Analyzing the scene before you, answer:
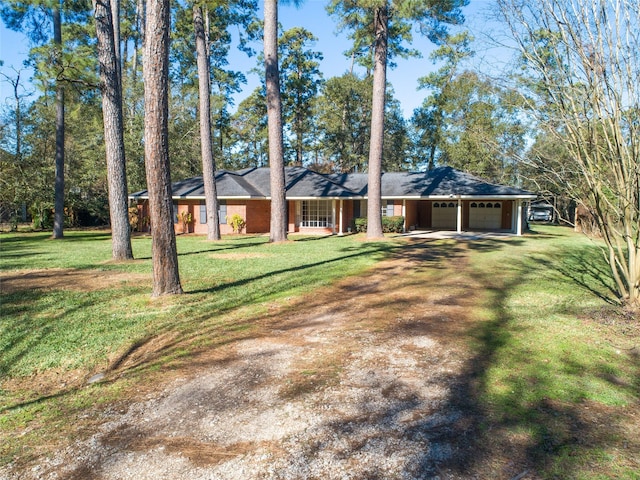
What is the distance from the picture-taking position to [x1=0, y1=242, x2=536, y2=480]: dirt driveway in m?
2.48

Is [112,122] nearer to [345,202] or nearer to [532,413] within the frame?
[532,413]

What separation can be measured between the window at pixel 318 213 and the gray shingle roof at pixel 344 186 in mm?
775

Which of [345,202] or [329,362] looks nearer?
[329,362]

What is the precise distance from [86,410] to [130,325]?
92.6 inches

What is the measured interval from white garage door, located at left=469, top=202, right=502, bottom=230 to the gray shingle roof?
2.04 metres

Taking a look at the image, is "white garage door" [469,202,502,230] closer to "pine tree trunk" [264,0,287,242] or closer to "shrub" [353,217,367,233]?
"shrub" [353,217,367,233]

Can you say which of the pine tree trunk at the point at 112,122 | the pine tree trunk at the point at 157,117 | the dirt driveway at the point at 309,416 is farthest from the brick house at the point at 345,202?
the dirt driveway at the point at 309,416

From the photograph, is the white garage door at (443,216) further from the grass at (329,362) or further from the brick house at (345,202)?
the grass at (329,362)

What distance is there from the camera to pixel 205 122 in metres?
17.2

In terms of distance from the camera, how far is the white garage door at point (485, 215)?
2383 cm

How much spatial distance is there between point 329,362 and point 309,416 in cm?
104

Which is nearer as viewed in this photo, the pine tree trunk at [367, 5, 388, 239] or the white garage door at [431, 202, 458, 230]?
the pine tree trunk at [367, 5, 388, 239]

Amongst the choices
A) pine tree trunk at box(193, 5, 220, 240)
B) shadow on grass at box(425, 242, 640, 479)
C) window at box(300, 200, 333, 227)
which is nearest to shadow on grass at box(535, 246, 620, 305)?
shadow on grass at box(425, 242, 640, 479)

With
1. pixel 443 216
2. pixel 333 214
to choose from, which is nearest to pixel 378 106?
pixel 333 214
